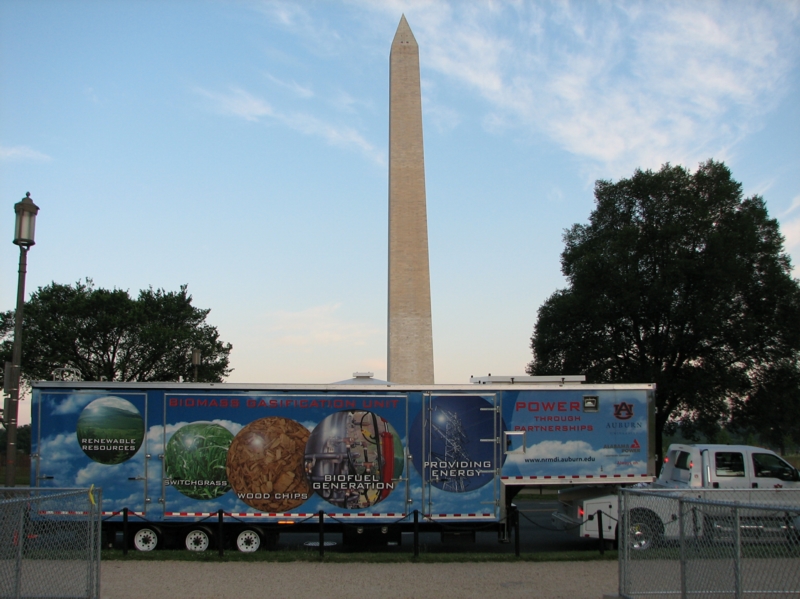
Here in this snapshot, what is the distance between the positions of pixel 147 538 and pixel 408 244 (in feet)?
50.8

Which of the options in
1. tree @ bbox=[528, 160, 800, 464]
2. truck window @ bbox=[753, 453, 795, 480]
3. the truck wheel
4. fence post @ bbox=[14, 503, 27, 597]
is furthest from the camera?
tree @ bbox=[528, 160, 800, 464]

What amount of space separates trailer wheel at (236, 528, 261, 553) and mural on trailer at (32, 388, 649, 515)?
41cm

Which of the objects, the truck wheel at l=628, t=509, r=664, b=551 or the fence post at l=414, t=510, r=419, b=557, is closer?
the truck wheel at l=628, t=509, r=664, b=551

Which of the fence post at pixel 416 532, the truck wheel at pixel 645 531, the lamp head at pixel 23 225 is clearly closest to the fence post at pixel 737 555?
the truck wheel at pixel 645 531

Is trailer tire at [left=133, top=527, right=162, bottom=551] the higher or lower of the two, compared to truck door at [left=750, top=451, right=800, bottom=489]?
lower

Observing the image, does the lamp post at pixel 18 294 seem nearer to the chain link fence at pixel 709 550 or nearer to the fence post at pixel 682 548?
the chain link fence at pixel 709 550

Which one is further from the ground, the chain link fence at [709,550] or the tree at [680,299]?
the tree at [680,299]

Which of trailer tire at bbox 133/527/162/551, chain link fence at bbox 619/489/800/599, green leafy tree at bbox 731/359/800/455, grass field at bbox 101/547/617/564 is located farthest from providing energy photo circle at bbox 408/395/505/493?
green leafy tree at bbox 731/359/800/455

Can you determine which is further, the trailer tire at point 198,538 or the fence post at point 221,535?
the trailer tire at point 198,538

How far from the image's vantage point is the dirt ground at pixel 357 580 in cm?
1071

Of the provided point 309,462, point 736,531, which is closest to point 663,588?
point 736,531

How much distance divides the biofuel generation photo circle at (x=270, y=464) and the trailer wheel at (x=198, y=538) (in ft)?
2.96

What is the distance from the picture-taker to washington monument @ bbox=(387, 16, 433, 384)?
2714cm

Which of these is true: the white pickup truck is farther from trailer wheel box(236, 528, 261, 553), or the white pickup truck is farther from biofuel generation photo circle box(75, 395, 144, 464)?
biofuel generation photo circle box(75, 395, 144, 464)
